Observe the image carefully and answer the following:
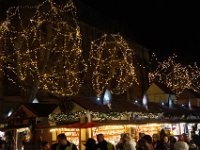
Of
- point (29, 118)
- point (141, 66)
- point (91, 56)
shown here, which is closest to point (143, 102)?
point (29, 118)

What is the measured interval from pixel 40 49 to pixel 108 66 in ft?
31.6

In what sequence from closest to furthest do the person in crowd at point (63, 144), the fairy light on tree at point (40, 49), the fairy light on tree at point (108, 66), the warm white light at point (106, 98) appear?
the person in crowd at point (63, 144)
the warm white light at point (106, 98)
the fairy light on tree at point (40, 49)
the fairy light on tree at point (108, 66)

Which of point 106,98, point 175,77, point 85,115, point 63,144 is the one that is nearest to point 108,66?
point 175,77

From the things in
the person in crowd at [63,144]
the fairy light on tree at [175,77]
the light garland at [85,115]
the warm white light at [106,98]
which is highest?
the fairy light on tree at [175,77]

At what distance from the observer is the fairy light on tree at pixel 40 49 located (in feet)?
84.9

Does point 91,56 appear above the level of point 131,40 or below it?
below

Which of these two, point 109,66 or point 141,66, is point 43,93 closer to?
point 109,66

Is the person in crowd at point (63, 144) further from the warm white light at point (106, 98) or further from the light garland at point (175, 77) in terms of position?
the light garland at point (175, 77)

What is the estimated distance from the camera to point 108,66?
3534 cm

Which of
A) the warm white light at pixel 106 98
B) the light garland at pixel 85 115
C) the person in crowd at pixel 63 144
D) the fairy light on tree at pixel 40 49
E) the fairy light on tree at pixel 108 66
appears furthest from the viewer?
the fairy light on tree at pixel 108 66

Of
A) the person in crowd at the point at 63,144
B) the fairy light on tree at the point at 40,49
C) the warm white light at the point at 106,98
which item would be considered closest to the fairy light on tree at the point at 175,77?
the fairy light on tree at the point at 40,49

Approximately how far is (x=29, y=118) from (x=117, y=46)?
856 inches

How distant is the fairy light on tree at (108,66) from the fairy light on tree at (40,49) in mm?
3338

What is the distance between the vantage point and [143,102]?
75.6ft
